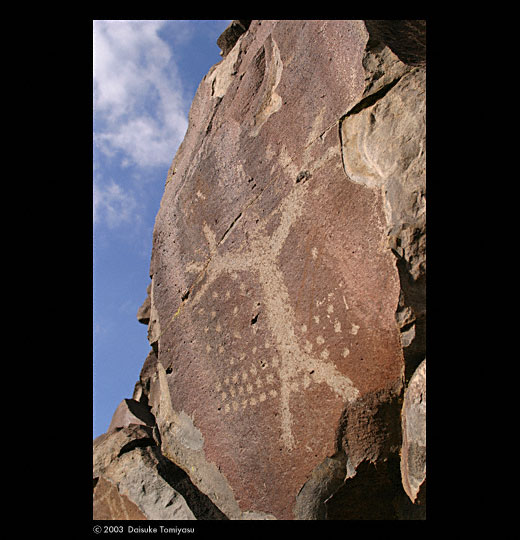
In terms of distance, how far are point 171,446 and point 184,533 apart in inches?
21.2

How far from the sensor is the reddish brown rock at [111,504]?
7.00 feet

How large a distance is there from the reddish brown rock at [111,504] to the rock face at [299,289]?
3 centimetres

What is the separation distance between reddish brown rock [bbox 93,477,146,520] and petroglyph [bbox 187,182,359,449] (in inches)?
20.3

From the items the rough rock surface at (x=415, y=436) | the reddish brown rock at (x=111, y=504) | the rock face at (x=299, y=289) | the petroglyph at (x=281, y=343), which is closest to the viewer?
the rough rock surface at (x=415, y=436)

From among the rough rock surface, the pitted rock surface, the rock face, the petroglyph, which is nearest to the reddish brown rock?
the rock face

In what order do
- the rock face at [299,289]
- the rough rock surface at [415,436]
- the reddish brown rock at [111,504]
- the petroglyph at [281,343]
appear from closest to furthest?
the rough rock surface at [415,436] → the rock face at [299,289] → the petroglyph at [281,343] → the reddish brown rock at [111,504]

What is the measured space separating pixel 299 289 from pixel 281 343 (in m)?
0.21

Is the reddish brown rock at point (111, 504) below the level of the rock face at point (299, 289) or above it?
below

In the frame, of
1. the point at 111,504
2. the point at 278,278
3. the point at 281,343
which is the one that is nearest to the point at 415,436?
the point at 281,343

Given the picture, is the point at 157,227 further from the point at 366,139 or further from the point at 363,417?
the point at 363,417

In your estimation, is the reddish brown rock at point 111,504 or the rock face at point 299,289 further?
the reddish brown rock at point 111,504

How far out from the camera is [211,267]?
2400 mm

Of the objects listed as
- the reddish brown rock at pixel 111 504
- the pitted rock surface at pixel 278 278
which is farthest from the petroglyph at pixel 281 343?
the reddish brown rock at pixel 111 504

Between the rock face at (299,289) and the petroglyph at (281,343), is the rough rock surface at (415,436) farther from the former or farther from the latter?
the petroglyph at (281,343)
